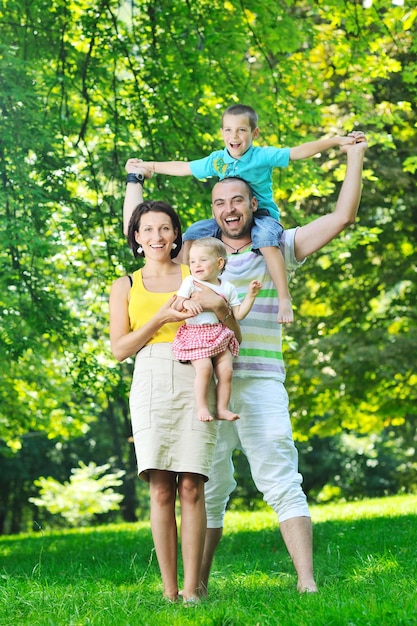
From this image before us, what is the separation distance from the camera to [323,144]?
15.3 feet

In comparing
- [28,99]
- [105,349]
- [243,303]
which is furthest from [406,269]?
[243,303]

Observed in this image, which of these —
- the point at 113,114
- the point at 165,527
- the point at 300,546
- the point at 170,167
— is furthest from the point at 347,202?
the point at 113,114

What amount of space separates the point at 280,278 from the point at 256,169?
2.20ft

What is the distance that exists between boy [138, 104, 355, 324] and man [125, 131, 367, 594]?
7cm

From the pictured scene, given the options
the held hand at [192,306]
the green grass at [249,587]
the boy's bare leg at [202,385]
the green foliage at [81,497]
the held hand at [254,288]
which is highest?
the held hand at [254,288]

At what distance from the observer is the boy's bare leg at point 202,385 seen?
423cm

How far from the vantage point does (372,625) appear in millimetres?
3234

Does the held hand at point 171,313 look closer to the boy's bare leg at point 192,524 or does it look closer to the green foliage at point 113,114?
the boy's bare leg at point 192,524

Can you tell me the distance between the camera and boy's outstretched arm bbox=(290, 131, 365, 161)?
4.60 m

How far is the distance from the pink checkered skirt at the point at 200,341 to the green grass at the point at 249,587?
1.13 m

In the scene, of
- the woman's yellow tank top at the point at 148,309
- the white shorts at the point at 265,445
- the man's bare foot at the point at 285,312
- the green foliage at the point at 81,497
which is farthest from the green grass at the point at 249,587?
the green foliage at the point at 81,497

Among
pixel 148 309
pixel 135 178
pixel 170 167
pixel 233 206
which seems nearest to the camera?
pixel 148 309

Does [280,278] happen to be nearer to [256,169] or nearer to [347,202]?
[347,202]

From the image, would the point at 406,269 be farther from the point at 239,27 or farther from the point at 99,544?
the point at 99,544
